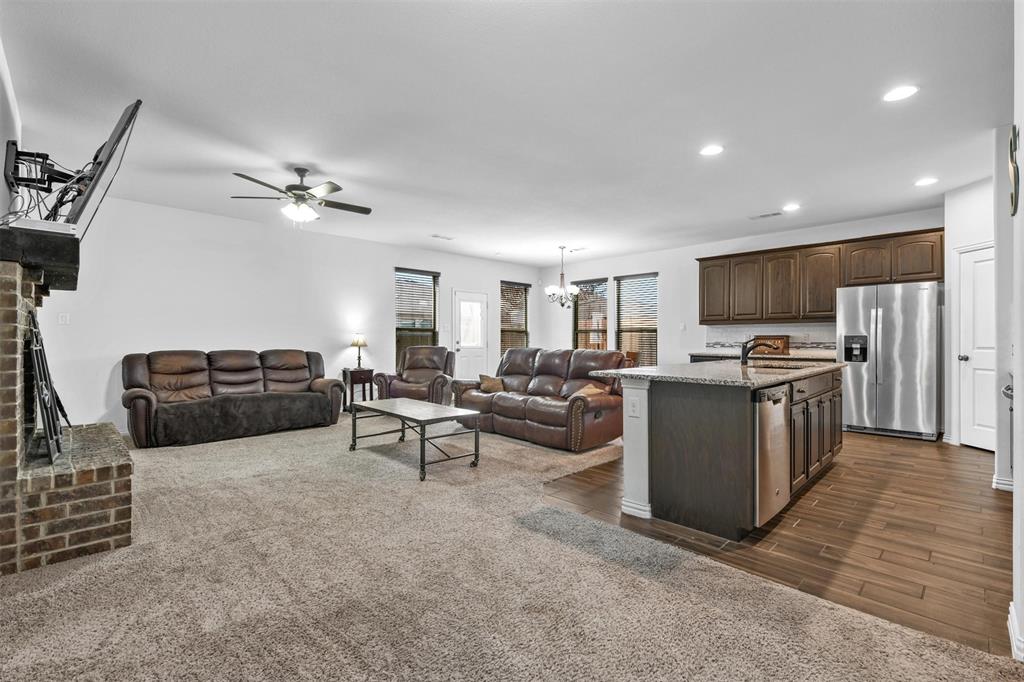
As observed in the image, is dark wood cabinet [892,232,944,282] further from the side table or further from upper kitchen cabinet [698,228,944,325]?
the side table

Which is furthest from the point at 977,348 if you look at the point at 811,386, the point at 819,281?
the point at 811,386

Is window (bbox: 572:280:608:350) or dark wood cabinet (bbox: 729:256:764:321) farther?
window (bbox: 572:280:608:350)

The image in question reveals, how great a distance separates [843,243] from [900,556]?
4617mm

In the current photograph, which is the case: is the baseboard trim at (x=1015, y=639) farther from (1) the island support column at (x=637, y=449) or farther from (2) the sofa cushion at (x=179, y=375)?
(2) the sofa cushion at (x=179, y=375)

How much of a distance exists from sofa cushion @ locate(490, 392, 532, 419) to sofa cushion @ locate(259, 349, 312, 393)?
2469 mm

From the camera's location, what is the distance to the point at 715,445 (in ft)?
8.75

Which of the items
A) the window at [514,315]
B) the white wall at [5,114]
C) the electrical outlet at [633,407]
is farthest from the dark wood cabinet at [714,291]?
the white wall at [5,114]

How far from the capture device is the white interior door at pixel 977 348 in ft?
14.3

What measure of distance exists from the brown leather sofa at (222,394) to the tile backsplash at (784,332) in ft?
17.9

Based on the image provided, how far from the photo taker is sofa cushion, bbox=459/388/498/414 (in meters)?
5.36

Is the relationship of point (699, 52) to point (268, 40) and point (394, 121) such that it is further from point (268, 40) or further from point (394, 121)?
point (268, 40)

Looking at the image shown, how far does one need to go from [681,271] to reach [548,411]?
432 cm

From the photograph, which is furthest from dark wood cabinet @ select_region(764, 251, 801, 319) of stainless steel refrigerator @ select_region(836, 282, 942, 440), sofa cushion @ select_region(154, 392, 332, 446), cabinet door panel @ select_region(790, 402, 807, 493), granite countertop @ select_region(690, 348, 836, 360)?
sofa cushion @ select_region(154, 392, 332, 446)

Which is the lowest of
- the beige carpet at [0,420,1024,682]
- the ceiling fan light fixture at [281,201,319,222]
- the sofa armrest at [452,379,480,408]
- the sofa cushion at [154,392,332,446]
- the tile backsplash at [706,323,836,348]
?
the beige carpet at [0,420,1024,682]
